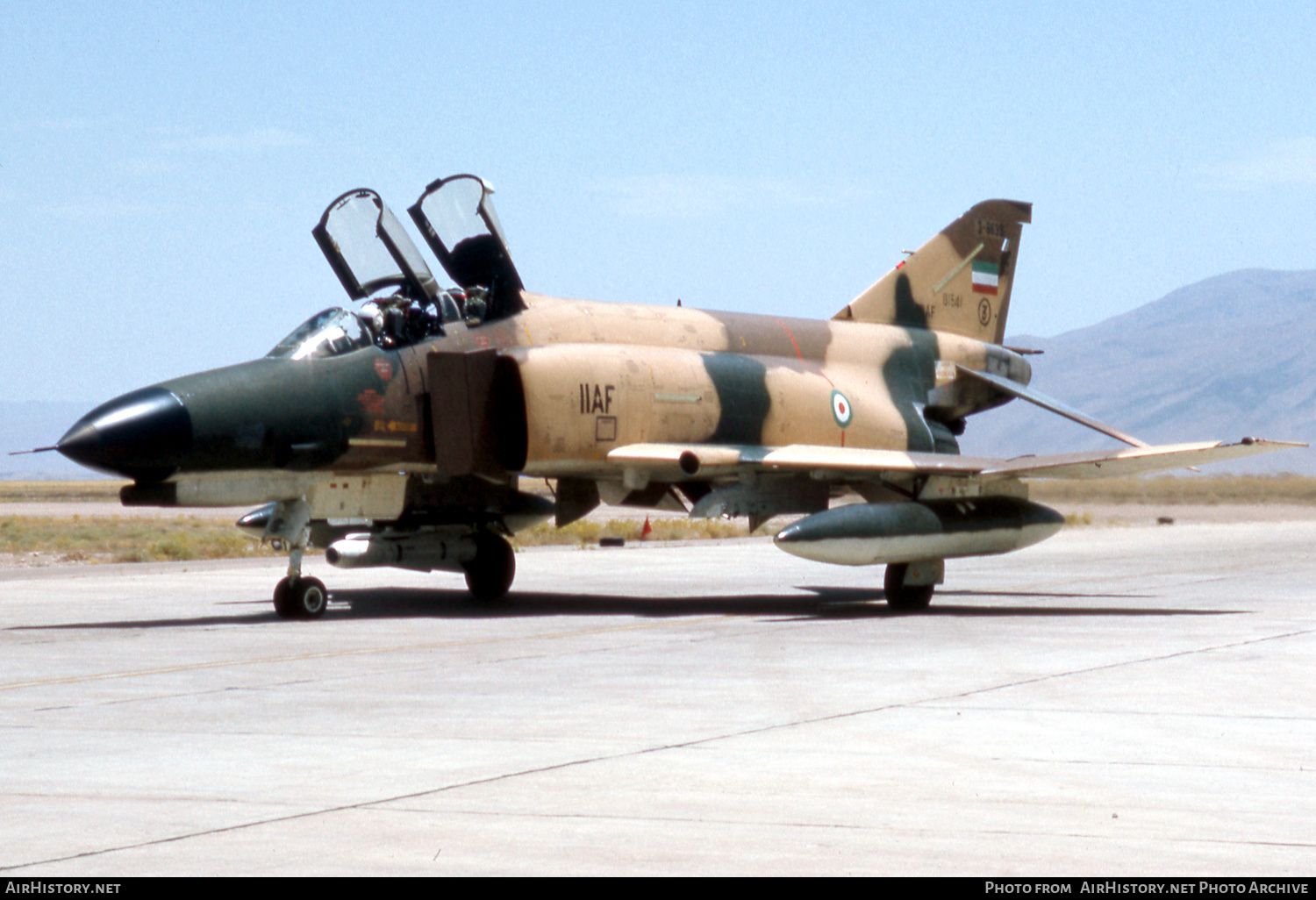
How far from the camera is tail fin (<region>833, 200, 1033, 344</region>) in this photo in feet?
71.9

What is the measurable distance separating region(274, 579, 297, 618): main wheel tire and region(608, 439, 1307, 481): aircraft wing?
3.60m

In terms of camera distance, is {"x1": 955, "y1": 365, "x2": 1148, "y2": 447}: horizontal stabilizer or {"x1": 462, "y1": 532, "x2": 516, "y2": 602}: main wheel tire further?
{"x1": 955, "y1": 365, "x2": 1148, "y2": 447}: horizontal stabilizer

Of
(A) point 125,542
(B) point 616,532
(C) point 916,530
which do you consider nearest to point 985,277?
(C) point 916,530

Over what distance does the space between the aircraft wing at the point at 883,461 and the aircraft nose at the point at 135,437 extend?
4702 mm

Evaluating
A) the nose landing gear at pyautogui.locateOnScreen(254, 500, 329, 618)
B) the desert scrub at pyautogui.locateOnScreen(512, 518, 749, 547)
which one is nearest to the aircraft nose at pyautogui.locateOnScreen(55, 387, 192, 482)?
the nose landing gear at pyautogui.locateOnScreen(254, 500, 329, 618)

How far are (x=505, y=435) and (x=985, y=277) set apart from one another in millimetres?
8645

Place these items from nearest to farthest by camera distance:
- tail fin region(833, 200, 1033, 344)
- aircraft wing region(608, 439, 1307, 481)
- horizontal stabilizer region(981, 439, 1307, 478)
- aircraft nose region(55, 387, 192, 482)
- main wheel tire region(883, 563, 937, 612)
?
1. aircraft nose region(55, 387, 192, 482)
2. horizontal stabilizer region(981, 439, 1307, 478)
3. aircraft wing region(608, 439, 1307, 481)
4. main wheel tire region(883, 563, 937, 612)
5. tail fin region(833, 200, 1033, 344)

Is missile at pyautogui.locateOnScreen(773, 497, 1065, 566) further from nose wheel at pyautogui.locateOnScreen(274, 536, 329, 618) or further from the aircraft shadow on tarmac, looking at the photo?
nose wheel at pyautogui.locateOnScreen(274, 536, 329, 618)

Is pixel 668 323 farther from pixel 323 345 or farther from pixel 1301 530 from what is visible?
pixel 1301 530

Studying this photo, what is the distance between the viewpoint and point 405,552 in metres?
18.1

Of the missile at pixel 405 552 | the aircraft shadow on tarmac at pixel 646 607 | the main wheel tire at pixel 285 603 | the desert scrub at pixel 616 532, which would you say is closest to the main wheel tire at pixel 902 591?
the aircraft shadow on tarmac at pixel 646 607

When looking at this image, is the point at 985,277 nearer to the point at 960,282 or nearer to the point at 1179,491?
the point at 960,282

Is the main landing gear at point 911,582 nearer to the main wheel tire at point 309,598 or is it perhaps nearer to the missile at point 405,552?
the missile at point 405,552

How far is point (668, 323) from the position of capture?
1875 centimetres
